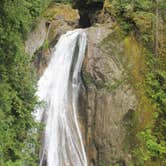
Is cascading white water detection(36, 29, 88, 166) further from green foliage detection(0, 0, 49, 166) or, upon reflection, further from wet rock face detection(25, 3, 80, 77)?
green foliage detection(0, 0, 49, 166)

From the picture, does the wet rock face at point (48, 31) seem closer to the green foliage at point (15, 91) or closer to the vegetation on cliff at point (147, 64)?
the vegetation on cliff at point (147, 64)

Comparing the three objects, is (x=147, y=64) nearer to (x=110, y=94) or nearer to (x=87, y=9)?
(x=110, y=94)

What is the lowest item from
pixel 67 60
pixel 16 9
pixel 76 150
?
pixel 76 150

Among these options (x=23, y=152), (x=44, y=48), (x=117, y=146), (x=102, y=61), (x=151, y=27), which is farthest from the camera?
(x=44, y=48)

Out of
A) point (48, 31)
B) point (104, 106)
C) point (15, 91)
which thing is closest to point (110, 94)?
point (104, 106)

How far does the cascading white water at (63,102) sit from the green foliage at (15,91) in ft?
5.13

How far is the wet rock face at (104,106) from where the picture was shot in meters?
13.4

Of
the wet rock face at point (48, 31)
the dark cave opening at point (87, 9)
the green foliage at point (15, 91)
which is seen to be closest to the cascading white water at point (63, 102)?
the wet rock face at point (48, 31)

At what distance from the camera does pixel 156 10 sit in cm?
1556

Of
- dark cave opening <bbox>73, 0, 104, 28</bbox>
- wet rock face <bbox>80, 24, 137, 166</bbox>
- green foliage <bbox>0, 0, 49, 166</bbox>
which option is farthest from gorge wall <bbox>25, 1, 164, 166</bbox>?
dark cave opening <bbox>73, 0, 104, 28</bbox>

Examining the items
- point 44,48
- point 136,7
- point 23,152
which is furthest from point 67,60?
point 23,152

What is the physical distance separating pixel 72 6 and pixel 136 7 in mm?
6001

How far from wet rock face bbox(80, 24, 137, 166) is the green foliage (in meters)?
2.36

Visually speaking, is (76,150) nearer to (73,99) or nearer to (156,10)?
(73,99)
